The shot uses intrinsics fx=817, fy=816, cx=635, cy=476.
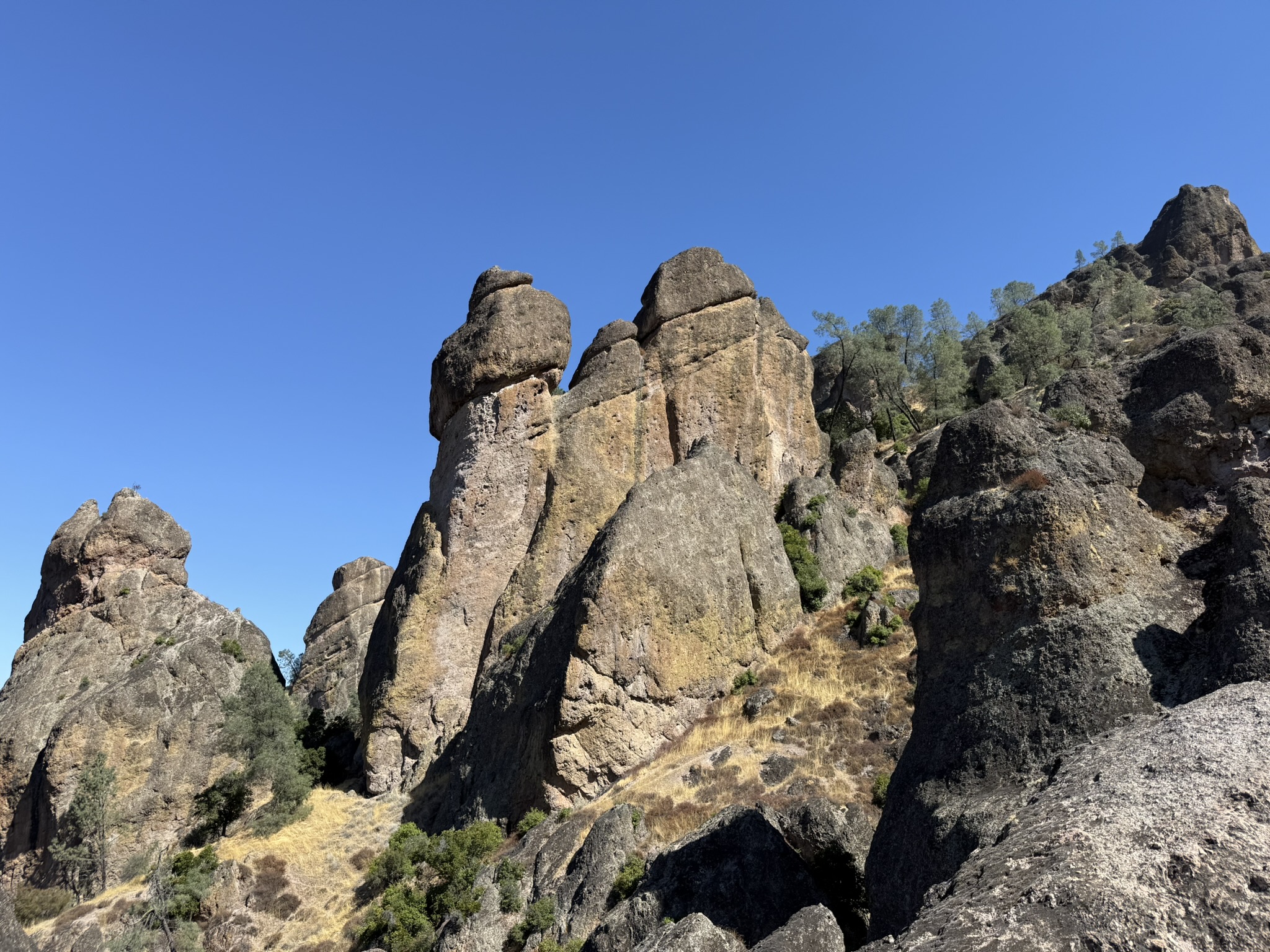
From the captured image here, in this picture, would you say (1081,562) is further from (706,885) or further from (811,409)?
(811,409)

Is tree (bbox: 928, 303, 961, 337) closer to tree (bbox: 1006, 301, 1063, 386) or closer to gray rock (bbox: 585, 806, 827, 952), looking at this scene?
tree (bbox: 1006, 301, 1063, 386)

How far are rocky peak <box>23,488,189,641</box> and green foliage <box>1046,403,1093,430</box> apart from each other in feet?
146

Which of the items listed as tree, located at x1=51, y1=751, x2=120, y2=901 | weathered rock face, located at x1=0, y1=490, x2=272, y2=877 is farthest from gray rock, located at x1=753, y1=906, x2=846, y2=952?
weathered rock face, located at x1=0, y1=490, x2=272, y2=877

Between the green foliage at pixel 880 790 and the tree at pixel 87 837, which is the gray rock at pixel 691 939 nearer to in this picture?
the green foliage at pixel 880 790

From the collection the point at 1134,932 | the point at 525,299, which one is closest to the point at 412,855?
the point at 1134,932

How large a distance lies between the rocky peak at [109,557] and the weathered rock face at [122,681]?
0.21ft

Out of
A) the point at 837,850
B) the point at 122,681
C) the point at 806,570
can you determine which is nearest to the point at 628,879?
the point at 837,850

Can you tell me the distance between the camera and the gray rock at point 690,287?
37.3m

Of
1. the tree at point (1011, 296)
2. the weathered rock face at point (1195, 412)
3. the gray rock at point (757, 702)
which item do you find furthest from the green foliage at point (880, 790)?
the tree at point (1011, 296)

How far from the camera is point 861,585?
96.1 feet

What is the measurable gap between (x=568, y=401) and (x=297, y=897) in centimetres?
2036

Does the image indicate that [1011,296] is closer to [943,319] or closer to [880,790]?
[943,319]

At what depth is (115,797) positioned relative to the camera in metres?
31.8

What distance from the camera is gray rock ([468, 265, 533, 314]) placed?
3609 centimetres
